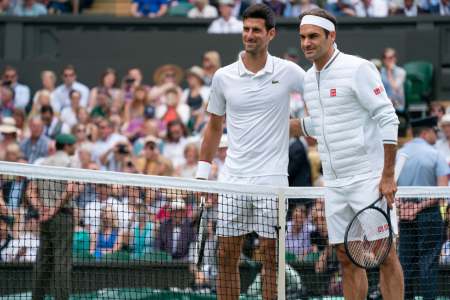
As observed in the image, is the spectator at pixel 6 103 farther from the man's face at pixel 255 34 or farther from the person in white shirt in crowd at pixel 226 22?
the man's face at pixel 255 34

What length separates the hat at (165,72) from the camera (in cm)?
1847

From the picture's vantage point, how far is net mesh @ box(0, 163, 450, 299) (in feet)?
36.3

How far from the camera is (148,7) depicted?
19906 millimetres

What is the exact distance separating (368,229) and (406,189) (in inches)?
36.2

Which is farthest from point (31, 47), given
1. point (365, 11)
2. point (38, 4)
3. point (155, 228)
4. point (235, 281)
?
point (235, 281)

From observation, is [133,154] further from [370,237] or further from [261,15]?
[370,237]

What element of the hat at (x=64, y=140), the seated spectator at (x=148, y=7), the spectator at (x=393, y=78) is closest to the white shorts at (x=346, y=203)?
the hat at (x=64, y=140)

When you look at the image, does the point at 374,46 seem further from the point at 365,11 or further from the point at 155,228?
the point at 155,228

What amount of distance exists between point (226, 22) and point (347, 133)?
392 inches

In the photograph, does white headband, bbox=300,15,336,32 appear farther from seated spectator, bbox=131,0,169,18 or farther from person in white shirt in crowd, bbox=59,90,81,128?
seated spectator, bbox=131,0,169,18

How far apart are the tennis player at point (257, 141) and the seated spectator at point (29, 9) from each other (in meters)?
10.7

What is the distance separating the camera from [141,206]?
40.8ft

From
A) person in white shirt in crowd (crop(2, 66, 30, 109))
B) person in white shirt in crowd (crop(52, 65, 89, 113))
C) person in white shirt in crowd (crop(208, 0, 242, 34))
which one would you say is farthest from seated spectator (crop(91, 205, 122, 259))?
person in white shirt in crowd (crop(208, 0, 242, 34))

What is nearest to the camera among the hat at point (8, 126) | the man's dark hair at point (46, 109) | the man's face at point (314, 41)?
the man's face at point (314, 41)
